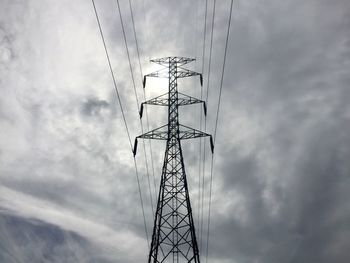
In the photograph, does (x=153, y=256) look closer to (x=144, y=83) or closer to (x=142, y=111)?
(x=142, y=111)

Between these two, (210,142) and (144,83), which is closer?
(210,142)

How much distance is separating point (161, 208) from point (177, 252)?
3410 millimetres

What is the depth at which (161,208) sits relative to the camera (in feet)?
69.6

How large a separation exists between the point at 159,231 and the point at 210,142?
9.49 m

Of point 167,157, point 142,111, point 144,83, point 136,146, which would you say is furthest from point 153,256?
point 144,83

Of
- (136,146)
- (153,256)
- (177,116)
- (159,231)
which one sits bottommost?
(153,256)

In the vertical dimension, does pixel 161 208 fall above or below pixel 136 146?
below

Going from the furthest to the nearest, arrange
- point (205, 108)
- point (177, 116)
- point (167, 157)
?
point (205, 108)
point (177, 116)
point (167, 157)

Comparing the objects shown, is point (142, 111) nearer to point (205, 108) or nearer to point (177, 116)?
point (177, 116)

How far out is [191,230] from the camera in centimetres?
2069

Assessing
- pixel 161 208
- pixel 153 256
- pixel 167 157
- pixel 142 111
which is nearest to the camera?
pixel 153 256

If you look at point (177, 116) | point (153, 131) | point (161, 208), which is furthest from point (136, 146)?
point (161, 208)

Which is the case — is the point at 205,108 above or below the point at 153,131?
above

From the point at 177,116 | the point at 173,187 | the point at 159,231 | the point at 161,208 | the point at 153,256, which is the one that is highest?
the point at 177,116
